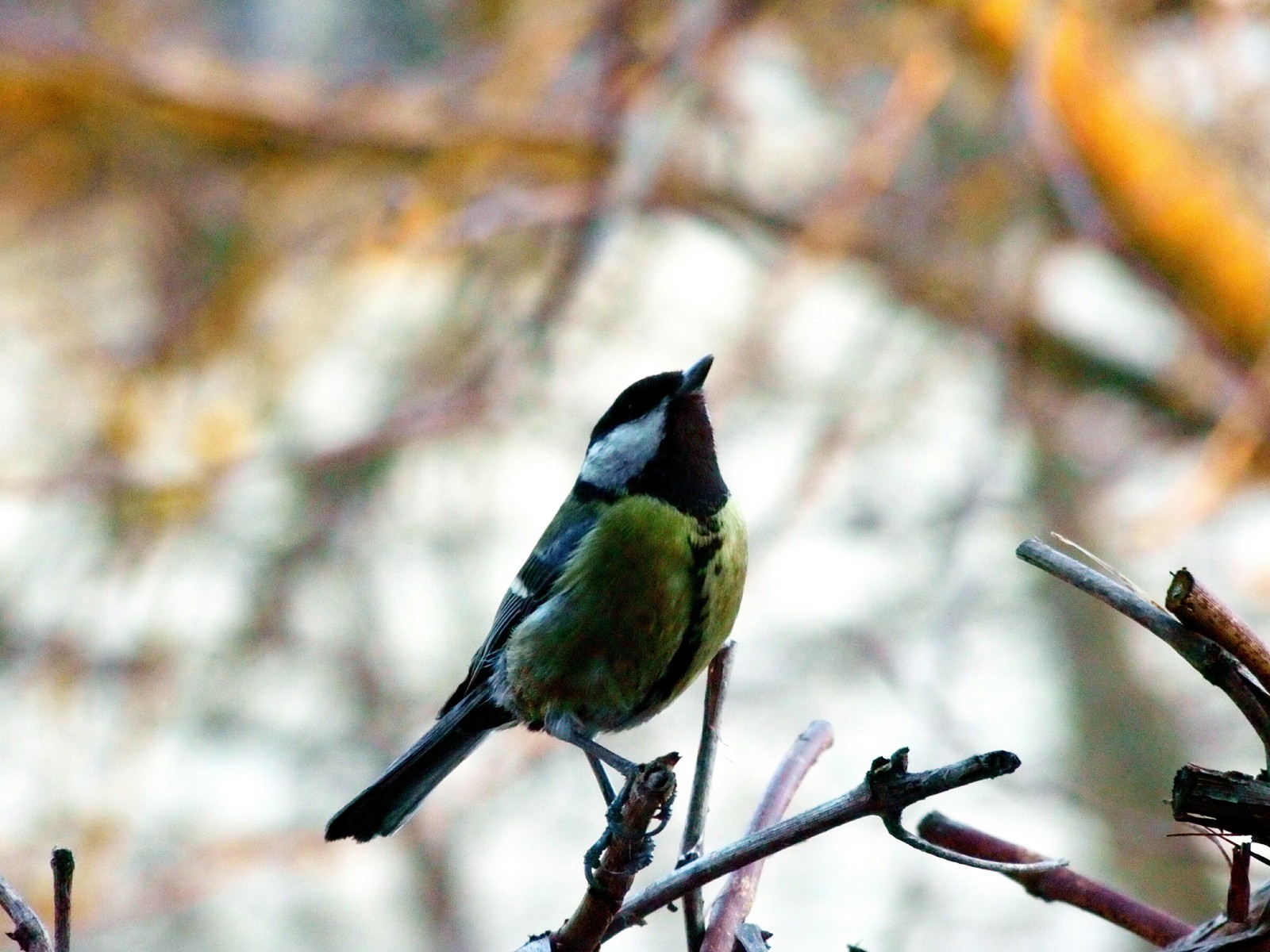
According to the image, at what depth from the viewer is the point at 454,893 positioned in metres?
7.66

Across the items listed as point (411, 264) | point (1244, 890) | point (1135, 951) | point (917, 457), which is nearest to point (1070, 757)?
point (1135, 951)

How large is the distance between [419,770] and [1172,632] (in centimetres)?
155

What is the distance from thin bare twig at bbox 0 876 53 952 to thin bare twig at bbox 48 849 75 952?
0.4 inches

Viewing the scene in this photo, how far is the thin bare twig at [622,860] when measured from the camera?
4.00 feet

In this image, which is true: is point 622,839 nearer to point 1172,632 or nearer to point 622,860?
point 622,860

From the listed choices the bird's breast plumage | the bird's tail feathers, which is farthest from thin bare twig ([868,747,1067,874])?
the bird's tail feathers

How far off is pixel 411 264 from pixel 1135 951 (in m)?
4.31

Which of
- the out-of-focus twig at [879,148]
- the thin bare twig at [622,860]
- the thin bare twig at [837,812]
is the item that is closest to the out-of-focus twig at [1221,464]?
the out-of-focus twig at [879,148]

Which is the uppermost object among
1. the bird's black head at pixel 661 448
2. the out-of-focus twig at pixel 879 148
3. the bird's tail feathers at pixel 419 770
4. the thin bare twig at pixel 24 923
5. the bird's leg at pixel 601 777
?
the out-of-focus twig at pixel 879 148

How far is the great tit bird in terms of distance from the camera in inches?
84.7

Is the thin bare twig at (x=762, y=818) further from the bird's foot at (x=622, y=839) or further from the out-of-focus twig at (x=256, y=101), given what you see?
the out-of-focus twig at (x=256, y=101)

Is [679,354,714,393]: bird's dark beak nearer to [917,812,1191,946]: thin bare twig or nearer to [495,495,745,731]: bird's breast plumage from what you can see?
[495,495,745,731]: bird's breast plumage

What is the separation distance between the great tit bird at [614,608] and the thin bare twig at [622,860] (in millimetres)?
668

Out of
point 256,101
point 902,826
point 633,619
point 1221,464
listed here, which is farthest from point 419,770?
point 256,101
